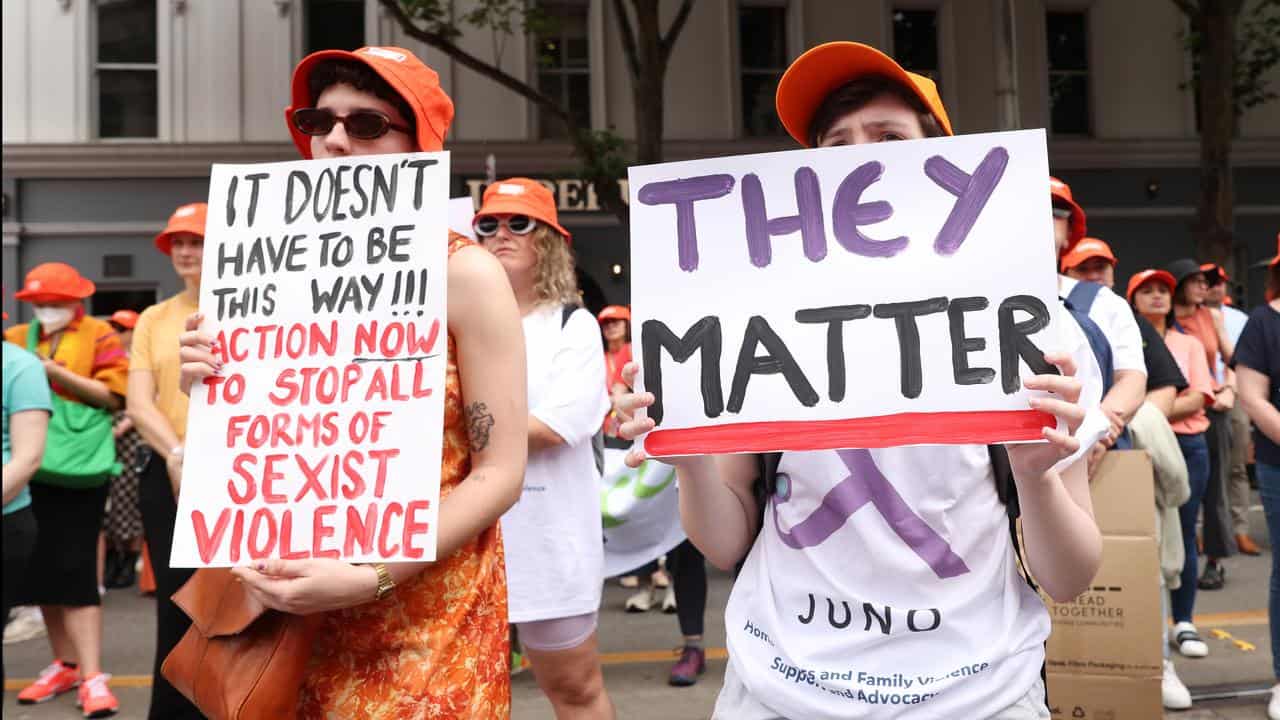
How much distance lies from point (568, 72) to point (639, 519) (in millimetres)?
12371

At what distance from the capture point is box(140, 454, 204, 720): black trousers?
403 cm

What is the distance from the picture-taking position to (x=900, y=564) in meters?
1.69

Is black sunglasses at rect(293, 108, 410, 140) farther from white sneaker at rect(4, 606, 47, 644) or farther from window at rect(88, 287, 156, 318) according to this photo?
window at rect(88, 287, 156, 318)

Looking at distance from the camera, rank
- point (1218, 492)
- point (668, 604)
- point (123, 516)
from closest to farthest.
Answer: point (668, 604), point (1218, 492), point (123, 516)

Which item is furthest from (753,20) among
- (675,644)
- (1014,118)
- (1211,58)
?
(675,644)

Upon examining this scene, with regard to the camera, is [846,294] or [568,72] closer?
[846,294]

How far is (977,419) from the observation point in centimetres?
161

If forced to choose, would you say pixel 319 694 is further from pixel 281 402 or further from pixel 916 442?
pixel 916 442

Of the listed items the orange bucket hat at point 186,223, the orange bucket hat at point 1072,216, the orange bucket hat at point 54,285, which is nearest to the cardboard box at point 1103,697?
the orange bucket hat at point 1072,216

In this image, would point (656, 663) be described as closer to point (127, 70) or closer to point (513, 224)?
point (513, 224)

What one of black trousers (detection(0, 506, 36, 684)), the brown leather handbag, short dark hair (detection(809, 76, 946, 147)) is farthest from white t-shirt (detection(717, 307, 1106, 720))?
black trousers (detection(0, 506, 36, 684))

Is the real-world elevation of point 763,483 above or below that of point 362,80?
below

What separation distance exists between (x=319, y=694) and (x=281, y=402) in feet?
1.81

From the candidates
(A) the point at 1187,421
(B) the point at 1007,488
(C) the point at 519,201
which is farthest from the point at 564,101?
(B) the point at 1007,488
